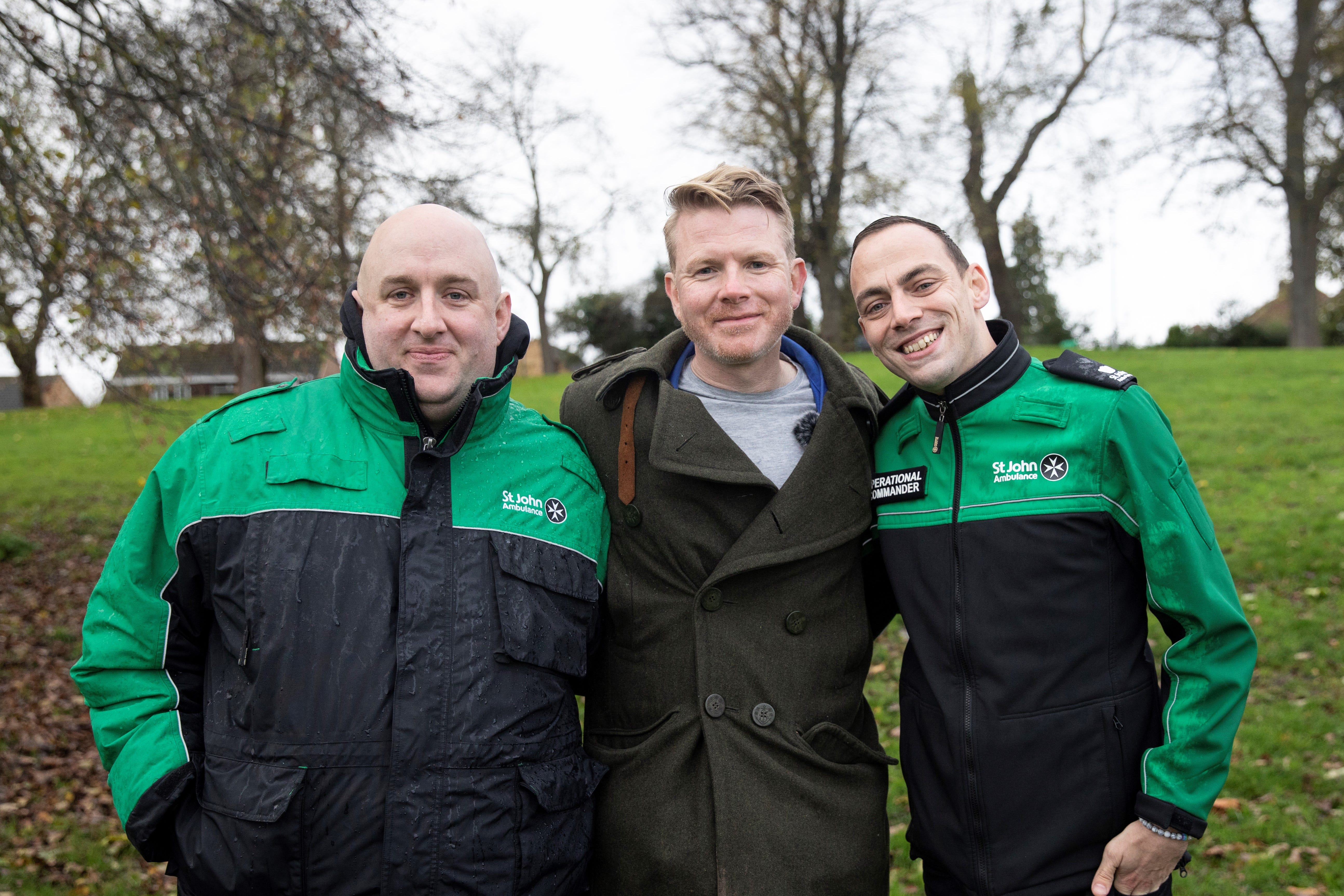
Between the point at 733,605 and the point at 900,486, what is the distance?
611 millimetres

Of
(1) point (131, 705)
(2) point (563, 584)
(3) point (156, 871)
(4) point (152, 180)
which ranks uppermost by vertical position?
(4) point (152, 180)

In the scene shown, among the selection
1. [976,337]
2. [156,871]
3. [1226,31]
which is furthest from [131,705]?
[1226,31]

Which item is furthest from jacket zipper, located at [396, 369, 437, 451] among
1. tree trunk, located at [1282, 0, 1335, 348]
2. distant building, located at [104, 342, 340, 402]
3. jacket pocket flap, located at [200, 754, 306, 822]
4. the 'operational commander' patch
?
tree trunk, located at [1282, 0, 1335, 348]

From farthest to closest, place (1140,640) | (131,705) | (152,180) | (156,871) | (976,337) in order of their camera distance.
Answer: (152,180), (156,871), (976,337), (1140,640), (131,705)

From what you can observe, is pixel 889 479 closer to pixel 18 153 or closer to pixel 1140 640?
pixel 1140 640

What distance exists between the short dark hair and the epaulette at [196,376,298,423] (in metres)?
1.69

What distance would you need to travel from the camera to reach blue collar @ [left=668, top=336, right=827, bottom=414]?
318 centimetres

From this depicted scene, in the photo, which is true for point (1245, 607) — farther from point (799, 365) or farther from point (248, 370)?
point (248, 370)

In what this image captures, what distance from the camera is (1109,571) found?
2.46 meters

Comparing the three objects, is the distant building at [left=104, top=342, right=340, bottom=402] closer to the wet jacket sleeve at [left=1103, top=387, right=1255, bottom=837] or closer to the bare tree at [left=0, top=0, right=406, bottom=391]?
the bare tree at [left=0, top=0, right=406, bottom=391]

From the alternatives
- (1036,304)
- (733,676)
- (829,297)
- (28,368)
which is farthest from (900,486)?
(1036,304)

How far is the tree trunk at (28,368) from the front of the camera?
8.68m

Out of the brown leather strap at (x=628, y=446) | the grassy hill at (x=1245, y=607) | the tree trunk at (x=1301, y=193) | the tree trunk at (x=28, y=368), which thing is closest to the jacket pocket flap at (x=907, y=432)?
the brown leather strap at (x=628, y=446)

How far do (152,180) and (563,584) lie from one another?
19.1ft
